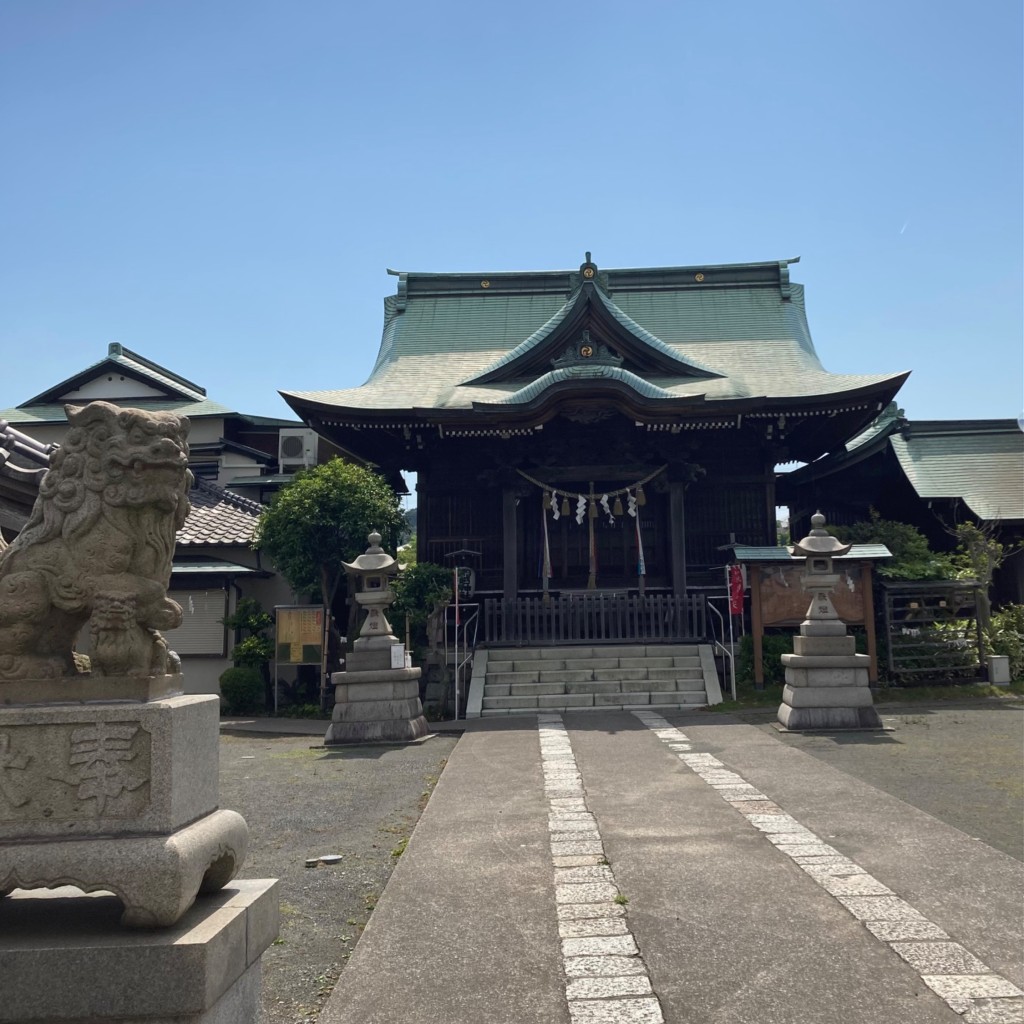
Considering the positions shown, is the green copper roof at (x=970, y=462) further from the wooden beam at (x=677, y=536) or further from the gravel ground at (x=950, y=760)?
the gravel ground at (x=950, y=760)

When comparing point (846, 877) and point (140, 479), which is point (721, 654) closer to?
point (846, 877)

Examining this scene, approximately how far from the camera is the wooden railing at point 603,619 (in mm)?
15234

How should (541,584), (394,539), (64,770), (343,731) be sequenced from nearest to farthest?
(64,770)
(343,731)
(394,539)
(541,584)

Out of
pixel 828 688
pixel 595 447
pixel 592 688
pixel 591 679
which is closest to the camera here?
pixel 828 688

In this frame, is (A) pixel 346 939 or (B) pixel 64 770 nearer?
(B) pixel 64 770

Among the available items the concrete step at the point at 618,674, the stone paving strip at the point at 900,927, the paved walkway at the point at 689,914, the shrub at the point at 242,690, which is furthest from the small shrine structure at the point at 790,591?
the shrub at the point at 242,690

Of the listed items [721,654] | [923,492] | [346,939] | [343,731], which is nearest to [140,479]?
[346,939]

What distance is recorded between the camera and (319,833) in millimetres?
6008

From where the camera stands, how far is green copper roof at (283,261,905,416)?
1898 cm

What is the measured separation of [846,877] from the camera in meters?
4.55

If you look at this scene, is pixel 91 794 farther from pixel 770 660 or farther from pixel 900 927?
pixel 770 660

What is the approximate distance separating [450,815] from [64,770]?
4097mm

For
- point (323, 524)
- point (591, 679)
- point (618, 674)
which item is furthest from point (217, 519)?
point (618, 674)

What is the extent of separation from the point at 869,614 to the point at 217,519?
14.6 metres
